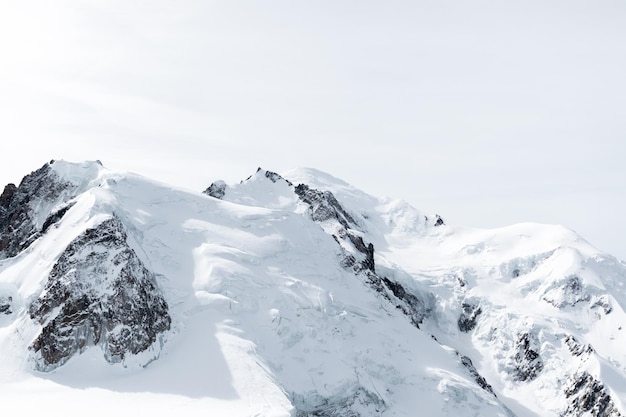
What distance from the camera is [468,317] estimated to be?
136250 millimetres

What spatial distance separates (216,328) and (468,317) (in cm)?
8064

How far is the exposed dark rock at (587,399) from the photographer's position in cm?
10362

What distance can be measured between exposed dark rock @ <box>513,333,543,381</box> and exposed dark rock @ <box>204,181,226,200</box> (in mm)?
65782

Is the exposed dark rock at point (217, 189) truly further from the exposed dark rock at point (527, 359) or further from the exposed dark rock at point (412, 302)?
the exposed dark rock at point (527, 359)

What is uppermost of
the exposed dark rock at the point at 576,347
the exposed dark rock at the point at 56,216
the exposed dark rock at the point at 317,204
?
the exposed dark rock at the point at 56,216

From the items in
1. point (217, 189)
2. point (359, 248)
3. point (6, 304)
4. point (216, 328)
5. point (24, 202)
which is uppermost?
point (216, 328)

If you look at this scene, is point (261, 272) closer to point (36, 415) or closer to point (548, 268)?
point (36, 415)

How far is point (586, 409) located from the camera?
106m

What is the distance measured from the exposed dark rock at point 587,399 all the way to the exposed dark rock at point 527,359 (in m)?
7.70

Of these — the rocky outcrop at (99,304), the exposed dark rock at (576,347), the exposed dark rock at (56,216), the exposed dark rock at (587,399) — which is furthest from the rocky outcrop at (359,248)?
the exposed dark rock at (56,216)

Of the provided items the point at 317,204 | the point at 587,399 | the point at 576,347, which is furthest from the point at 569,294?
the point at 317,204

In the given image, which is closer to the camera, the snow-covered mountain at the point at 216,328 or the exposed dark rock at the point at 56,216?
the snow-covered mountain at the point at 216,328

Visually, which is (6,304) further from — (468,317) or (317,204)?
(468,317)

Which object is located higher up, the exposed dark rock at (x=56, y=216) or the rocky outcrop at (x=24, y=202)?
the exposed dark rock at (x=56, y=216)
